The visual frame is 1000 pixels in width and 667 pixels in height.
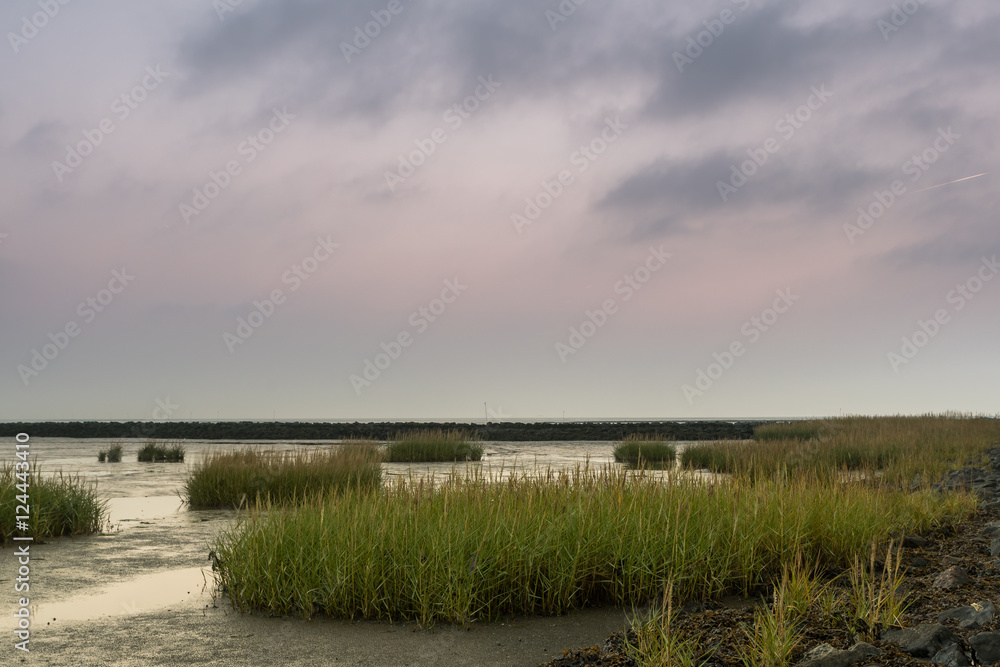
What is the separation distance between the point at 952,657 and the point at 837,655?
0.49 m

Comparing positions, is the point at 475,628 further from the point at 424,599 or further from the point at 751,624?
the point at 751,624

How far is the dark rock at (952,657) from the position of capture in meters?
3.25

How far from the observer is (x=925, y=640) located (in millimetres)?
3473

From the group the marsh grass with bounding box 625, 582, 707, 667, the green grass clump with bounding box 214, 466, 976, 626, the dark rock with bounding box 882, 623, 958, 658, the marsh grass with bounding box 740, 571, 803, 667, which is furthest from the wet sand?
the dark rock with bounding box 882, 623, 958, 658

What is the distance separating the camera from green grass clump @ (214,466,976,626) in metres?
5.23

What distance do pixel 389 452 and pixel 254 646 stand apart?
17996mm

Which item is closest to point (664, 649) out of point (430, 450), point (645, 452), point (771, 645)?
point (771, 645)

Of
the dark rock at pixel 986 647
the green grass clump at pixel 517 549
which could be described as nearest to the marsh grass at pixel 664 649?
the green grass clump at pixel 517 549

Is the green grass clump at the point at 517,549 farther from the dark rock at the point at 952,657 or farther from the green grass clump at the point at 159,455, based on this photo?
the green grass clump at the point at 159,455

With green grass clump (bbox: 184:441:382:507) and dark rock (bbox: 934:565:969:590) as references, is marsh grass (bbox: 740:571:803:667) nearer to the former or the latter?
dark rock (bbox: 934:565:969:590)

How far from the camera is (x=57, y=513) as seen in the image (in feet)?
29.0

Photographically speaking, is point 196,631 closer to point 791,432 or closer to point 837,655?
point 837,655

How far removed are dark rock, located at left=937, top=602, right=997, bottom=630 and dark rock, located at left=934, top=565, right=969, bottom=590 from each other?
34.7 inches

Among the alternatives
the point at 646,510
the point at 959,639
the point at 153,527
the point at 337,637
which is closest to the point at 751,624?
the point at 959,639
